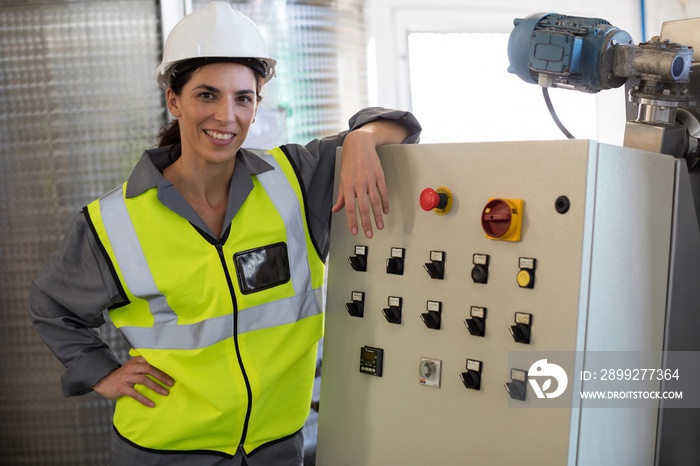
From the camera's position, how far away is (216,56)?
166 centimetres

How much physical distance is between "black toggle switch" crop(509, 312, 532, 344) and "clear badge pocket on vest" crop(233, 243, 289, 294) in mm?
589

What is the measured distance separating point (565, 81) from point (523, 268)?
51cm

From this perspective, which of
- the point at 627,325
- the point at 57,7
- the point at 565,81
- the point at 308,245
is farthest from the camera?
the point at 57,7

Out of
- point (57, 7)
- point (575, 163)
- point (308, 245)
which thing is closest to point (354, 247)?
Result: point (308, 245)

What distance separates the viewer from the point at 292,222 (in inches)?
69.1

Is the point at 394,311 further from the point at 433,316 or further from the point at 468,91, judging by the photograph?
the point at 468,91

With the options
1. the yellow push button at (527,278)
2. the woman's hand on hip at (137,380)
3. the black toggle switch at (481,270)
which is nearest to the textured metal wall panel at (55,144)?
the woman's hand on hip at (137,380)

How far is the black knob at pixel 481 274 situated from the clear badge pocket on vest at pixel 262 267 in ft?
1.65

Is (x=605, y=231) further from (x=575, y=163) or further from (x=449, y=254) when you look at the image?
(x=449, y=254)

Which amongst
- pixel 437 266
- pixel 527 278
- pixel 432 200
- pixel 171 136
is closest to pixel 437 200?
pixel 432 200

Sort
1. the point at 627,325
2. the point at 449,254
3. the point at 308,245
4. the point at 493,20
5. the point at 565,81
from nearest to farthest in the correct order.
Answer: the point at 627,325 → the point at 449,254 → the point at 565,81 → the point at 308,245 → the point at 493,20

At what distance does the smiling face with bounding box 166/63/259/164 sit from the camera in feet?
5.41

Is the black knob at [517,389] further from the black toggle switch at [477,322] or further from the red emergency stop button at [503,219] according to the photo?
the red emergency stop button at [503,219]

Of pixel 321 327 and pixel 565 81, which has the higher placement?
pixel 565 81
